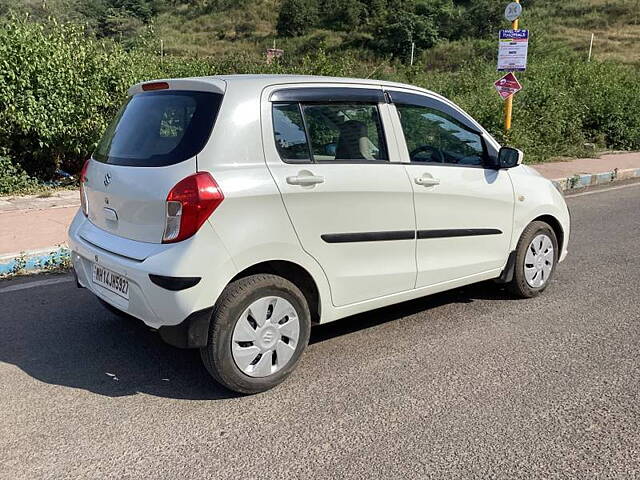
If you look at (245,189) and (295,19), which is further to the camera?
(295,19)

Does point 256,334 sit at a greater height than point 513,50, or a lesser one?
lesser

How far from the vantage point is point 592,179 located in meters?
11.9

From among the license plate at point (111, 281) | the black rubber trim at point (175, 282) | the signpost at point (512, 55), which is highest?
the signpost at point (512, 55)

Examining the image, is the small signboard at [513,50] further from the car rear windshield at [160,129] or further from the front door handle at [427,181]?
the car rear windshield at [160,129]

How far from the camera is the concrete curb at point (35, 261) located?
547cm

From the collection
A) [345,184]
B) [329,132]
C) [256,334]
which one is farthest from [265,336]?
[329,132]

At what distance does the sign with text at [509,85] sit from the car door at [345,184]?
8546 mm

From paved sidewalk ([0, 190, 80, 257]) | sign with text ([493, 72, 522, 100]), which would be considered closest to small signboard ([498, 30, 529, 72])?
sign with text ([493, 72, 522, 100])

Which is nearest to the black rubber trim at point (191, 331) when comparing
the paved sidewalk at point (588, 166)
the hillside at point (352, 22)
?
the paved sidewalk at point (588, 166)

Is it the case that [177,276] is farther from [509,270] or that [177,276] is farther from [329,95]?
[509,270]

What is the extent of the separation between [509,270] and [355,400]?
2094mm

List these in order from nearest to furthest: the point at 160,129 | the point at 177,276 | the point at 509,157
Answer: the point at 177,276
the point at 160,129
the point at 509,157

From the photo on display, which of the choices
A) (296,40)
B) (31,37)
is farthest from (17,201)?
(296,40)

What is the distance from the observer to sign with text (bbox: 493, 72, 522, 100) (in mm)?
11438
